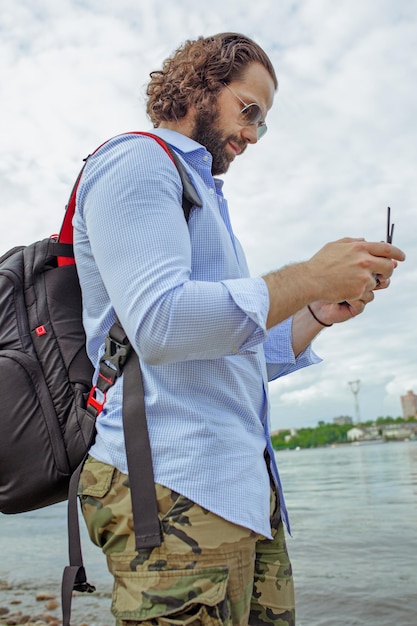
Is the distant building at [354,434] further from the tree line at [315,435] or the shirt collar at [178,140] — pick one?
the shirt collar at [178,140]

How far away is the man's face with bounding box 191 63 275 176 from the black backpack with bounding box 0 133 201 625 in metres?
0.35

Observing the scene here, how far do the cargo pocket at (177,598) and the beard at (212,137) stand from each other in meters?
1.34

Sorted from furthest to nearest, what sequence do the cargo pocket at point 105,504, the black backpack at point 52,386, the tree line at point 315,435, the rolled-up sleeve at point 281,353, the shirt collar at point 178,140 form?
the tree line at point 315,435 < the rolled-up sleeve at point 281,353 < the shirt collar at point 178,140 < the black backpack at point 52,386 < the cargo pocket at point 105,504

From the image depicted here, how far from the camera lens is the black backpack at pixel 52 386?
1777mm

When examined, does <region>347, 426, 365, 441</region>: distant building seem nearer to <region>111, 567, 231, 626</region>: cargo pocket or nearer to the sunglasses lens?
the sunglasses lens

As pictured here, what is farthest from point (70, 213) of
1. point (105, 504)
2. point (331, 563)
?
point (331, 563)

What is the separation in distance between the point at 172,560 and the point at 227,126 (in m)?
1.43

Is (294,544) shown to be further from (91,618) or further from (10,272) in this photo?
(10,272)

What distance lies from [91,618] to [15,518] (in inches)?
517

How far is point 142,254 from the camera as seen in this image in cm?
162

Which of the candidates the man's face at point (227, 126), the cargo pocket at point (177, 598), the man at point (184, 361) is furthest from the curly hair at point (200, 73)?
the cargo pocket at point (177, 598)

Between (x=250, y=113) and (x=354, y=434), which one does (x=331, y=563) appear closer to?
(x=250, y=113)

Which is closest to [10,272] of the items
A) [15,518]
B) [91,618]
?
[91,618]

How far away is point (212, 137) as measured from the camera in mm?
2193
